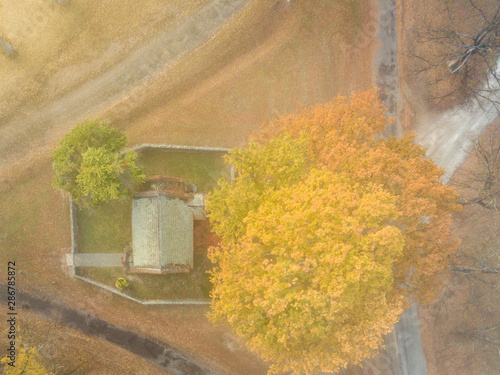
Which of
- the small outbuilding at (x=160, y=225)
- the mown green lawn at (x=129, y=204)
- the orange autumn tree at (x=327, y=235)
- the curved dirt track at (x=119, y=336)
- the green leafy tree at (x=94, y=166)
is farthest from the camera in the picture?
the mown green lawn at (x=129, y=204)

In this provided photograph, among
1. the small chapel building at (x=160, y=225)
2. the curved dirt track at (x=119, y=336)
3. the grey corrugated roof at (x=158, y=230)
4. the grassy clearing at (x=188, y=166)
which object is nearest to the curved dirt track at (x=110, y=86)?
the grassy clearing at (x=188, y=166)

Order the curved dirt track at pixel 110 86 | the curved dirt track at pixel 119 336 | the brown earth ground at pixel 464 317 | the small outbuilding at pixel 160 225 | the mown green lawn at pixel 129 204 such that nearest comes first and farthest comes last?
the small outbuilding at pixel 160 225, the curved dirt track at pixel 119 336, the mown green lawn at pixel 129 204, the curved dirt track at pixel 110 86, the brown earth ground at pixel 464 317

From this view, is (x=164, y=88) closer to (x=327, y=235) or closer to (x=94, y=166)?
(x=94, y=166)

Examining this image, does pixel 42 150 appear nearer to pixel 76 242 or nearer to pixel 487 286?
pixel 76 242

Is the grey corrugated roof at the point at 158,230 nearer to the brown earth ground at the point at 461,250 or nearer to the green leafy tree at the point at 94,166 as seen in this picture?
the green leafy tree at the point at 94,166

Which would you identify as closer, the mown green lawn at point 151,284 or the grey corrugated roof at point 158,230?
the grey corrugated roof at point 158,230

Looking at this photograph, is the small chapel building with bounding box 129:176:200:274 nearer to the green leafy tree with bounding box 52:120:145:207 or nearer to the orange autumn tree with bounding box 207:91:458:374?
the green leafy tree with bounding box 52:120:145:207

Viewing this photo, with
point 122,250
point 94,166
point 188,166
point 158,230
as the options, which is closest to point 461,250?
point 188,166
